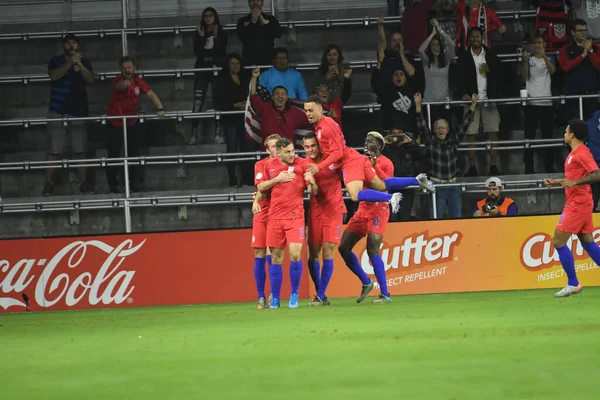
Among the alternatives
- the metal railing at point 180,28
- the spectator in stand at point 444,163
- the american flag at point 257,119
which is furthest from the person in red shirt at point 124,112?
the spectator in stand at point 444,163

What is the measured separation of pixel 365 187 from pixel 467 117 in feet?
18.0

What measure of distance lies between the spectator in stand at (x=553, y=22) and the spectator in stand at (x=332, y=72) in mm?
4592

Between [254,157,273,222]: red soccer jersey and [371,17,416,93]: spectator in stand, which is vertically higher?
[371,17,416,93]: spectator in stand

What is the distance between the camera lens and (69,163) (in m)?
21.7

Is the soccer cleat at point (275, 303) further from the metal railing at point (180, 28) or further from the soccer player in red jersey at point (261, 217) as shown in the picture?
the metal railing at point (180, 28)

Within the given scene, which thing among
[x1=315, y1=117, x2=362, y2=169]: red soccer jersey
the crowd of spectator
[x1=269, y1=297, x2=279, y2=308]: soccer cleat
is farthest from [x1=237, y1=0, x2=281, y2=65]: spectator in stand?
[x1=269, y1=297, x2=279, y2=308]: soccer cleat

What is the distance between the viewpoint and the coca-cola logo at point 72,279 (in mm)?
19109

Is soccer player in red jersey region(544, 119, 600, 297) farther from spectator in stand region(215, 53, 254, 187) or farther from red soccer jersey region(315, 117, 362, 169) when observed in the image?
spectator in stand region(215, 53, 254, 187)

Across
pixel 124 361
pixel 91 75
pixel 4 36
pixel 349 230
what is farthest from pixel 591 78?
pixel 124 361

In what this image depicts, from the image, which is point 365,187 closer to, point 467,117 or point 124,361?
point 467,117

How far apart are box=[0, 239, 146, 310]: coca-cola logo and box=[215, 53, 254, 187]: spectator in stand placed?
327cm

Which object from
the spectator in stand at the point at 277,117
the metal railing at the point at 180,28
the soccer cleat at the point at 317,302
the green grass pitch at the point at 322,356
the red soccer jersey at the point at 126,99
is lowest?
the soccer cleat at the point at 317,302

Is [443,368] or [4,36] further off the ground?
[4,36]

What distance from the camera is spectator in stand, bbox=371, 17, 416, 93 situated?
21.2 meters
